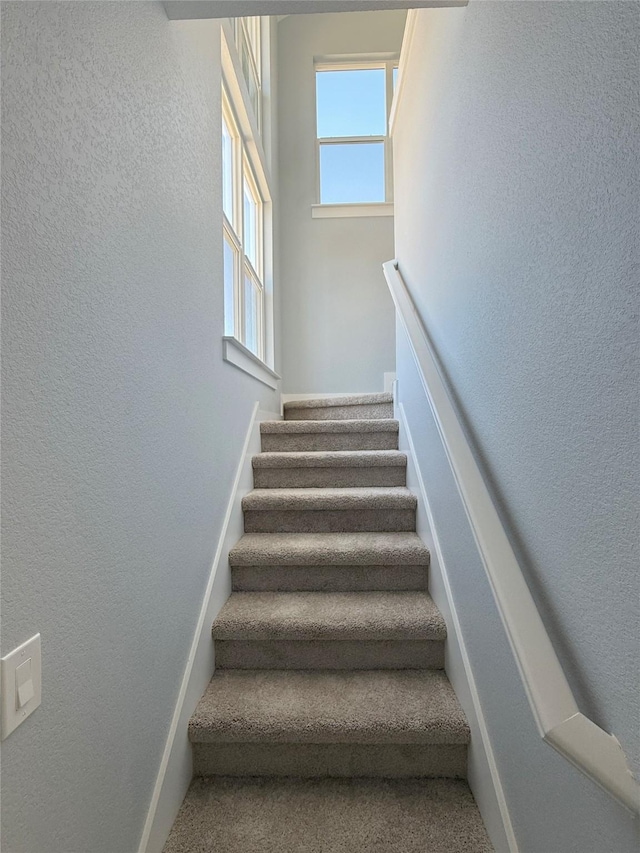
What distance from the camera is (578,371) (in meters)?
0.65

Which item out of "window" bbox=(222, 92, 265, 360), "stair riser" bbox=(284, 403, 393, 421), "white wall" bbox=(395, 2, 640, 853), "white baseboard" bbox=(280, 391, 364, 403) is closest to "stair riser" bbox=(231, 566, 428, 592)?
"white wall" bbox=(395, 2, 640, 853)

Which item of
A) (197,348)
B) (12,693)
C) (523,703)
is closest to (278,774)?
(523,703)

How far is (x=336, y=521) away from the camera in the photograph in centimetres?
188

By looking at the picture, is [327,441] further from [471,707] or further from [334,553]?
[471,707]

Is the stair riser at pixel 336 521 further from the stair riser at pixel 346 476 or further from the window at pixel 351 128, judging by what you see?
the window at pixel 351 128

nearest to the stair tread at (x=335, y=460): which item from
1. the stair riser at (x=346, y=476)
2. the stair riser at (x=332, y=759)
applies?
the stair riser at (x=346, y=476)

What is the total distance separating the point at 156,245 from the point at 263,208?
2.50 meters

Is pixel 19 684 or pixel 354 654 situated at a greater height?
pixel 19 684

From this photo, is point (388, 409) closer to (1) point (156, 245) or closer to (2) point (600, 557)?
(1) point (156, 245)

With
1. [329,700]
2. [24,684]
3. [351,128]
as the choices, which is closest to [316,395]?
[351,128]

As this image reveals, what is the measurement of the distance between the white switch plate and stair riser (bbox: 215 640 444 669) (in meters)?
0.87

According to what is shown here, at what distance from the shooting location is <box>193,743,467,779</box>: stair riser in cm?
119

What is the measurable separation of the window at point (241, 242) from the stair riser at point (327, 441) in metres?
0.62

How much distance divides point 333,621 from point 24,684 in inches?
37.9
